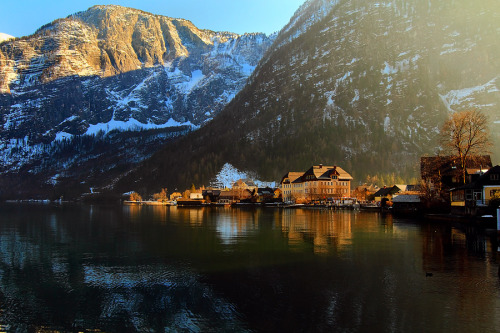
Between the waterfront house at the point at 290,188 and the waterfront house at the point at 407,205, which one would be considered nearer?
the waterfront house at the point at 407,205

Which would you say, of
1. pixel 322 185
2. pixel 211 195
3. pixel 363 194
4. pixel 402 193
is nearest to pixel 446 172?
pixel 402 193

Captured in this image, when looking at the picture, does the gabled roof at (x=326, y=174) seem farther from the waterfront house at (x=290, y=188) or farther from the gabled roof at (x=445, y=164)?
the gabled roof at (x=445, y=164)

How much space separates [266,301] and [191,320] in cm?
409

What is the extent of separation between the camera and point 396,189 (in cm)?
12350

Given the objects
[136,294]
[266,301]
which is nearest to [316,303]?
[266,301]

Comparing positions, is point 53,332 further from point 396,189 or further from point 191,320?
point 396,189

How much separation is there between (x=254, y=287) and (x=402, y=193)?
9771 cm

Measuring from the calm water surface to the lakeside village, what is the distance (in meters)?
22.4

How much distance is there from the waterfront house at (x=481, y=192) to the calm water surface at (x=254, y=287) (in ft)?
70.2

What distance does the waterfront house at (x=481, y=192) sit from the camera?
56.9 meters

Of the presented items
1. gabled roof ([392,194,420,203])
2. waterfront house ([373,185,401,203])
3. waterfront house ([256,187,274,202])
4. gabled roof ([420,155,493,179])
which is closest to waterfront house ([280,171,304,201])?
waterfront house ([256,187,274,202])

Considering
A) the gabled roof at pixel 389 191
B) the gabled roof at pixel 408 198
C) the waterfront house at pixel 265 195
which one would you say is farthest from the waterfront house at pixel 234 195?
the gabled roof at pixel 408 198

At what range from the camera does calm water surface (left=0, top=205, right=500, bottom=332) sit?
17672 millimetres

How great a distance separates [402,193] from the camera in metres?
112
